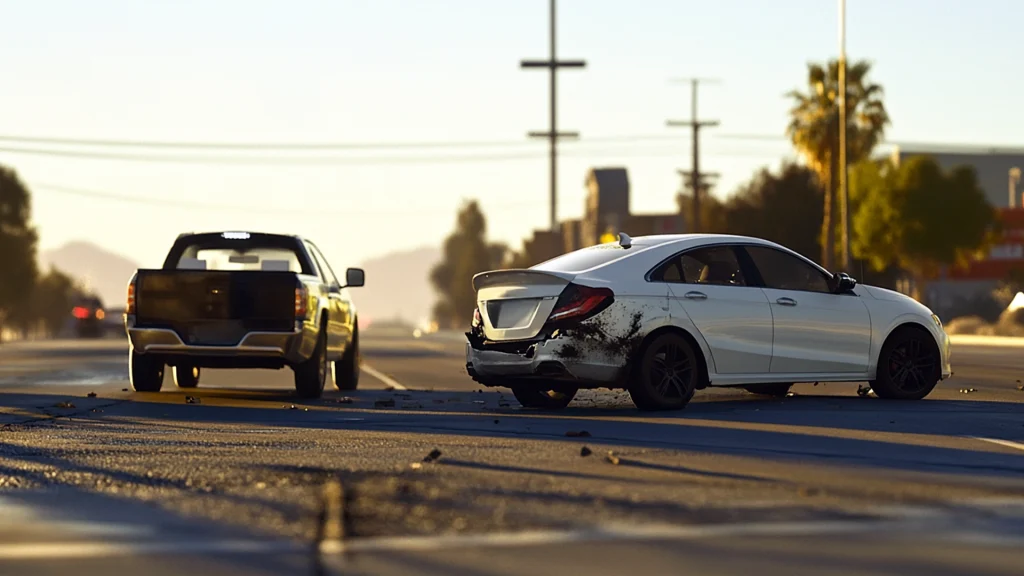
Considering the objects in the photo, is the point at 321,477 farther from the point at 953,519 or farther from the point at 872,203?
the point at 872,203

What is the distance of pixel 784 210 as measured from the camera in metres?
91.5

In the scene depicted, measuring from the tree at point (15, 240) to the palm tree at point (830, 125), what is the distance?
59.7 m

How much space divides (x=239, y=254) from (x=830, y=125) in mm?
53373

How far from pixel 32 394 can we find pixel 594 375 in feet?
23.3

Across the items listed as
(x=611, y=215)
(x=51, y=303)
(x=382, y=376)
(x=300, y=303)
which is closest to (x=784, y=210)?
(x=611, y=215)

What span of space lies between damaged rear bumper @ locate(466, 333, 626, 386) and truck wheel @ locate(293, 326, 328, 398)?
3.31m

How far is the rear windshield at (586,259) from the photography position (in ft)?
47.8

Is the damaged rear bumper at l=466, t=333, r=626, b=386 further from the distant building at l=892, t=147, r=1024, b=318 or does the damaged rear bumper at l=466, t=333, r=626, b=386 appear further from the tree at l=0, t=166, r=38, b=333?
the tree at l=0, t=166, r=38, b=333

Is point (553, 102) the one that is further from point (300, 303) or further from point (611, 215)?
point (611, 215)

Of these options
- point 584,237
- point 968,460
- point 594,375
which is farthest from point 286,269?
point 584,237

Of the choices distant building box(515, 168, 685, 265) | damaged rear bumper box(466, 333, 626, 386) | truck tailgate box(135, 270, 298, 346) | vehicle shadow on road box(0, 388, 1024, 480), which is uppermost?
distant building box(515, 168, 685, 265)

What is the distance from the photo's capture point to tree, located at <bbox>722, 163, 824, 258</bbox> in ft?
298

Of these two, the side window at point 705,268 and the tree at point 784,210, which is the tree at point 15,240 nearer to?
the tree at point 784,210

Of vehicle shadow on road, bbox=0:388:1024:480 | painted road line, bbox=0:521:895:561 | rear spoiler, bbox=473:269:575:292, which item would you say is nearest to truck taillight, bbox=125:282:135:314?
vehicle shadow on road, bbox=0:388:1024:480
